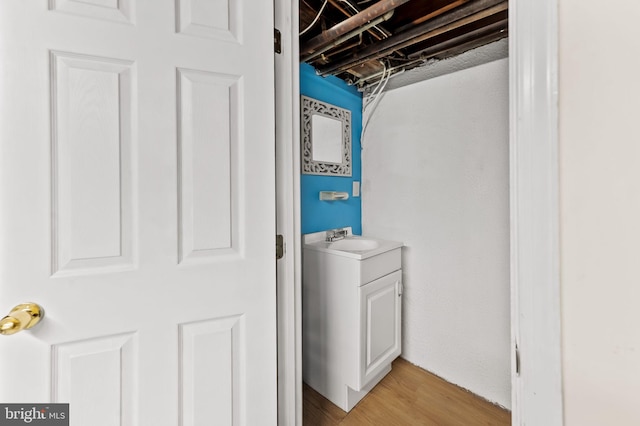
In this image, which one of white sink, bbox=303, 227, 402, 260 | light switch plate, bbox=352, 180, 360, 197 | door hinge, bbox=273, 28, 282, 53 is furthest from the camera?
light switch plate, bbox=352, 180, 360, 197

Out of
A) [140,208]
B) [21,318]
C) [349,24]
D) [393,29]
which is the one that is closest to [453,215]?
[393,29]

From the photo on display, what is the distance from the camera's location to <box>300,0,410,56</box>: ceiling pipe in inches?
47.1

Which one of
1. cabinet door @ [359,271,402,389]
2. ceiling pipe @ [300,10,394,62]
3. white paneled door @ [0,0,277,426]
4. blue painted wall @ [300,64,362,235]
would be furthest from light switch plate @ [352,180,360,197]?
white paneled door @ [0,0,277,426]

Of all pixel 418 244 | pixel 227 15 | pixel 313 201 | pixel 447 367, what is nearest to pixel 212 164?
pixel 227 15

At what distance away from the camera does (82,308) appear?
70 centimetres

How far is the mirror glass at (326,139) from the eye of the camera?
192 centimetres

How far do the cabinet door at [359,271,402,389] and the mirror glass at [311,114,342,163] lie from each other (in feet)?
3.20

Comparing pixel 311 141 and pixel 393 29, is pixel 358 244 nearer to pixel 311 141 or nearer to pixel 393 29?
pixel 311 141

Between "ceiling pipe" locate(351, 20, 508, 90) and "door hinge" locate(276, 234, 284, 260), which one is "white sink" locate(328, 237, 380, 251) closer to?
"door hinge" locate(276, 234, 284, 260)

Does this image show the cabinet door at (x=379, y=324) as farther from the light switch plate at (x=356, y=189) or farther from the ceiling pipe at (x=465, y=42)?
the ceiling pipe at (x=465, y=42)

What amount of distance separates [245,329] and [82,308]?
17.7 inches
